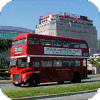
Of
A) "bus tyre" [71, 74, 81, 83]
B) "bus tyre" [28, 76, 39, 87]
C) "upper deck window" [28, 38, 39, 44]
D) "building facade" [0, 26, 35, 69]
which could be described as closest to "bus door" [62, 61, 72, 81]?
"bus tyre" [71, 74, 81, 83]

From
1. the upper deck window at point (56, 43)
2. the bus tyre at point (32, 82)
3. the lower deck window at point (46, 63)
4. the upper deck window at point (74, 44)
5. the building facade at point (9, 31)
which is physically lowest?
the bus tyre at point (32, 82)

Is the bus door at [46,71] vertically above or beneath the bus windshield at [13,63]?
beneath

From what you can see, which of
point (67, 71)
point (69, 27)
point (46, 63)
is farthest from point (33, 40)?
point (67, 71)

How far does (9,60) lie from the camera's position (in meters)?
7.76

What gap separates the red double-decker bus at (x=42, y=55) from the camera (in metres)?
7.91

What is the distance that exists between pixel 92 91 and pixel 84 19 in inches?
90.5

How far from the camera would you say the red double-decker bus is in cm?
791

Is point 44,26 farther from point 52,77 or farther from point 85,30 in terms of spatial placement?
point 52,77

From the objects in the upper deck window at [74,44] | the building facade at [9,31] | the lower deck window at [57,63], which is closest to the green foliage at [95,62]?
the upper deck window at [74,44]

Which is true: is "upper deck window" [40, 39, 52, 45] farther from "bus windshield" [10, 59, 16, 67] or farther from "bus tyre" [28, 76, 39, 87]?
"bus tyre" [28, 76, 39, 87]

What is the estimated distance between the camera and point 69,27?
750cm

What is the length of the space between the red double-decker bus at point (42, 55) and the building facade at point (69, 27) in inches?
8.6

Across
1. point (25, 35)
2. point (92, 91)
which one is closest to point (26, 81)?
point (25, 35)

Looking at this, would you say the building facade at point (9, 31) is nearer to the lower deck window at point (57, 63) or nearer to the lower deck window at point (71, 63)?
the lower deck window at point (71, 63)
